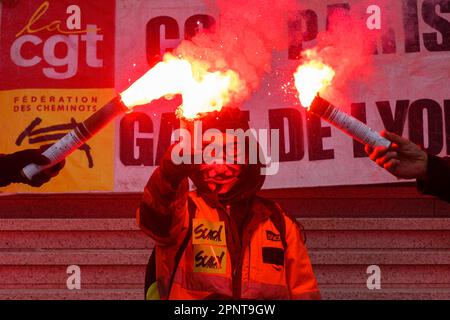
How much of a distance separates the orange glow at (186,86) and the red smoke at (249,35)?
80cm

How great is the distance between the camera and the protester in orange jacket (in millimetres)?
3615

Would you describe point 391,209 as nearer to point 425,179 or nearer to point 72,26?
point 425,179

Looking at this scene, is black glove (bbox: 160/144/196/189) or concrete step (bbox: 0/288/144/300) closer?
black glove (bbox: 160/144/196/189)

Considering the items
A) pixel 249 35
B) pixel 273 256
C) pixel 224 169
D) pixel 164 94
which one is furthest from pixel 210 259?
pixel 249 35

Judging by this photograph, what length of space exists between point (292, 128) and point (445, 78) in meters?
1.42

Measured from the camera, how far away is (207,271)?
3707 mm

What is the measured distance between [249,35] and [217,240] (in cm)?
225

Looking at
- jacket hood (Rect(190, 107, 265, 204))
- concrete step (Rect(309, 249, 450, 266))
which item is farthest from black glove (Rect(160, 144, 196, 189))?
concrete step (Rect(309, 249, 450, 266))

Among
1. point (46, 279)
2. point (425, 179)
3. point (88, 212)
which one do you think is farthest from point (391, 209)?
point (46, 279)

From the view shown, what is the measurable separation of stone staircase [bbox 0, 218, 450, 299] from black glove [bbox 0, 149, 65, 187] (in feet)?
6.79

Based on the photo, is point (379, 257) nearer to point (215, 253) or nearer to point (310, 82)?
point (310, 82)

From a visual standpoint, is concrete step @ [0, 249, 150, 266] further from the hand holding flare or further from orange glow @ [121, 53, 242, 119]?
orange glow @ [121, 53, 242, 119]

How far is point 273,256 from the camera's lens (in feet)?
12.4
